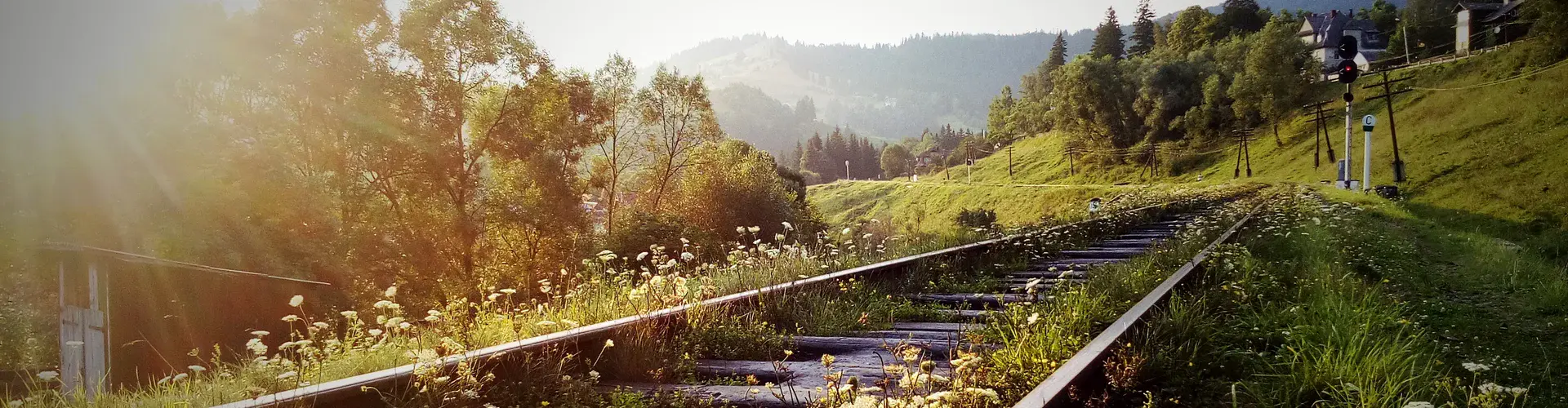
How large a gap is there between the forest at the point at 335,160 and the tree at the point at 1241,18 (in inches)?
3226

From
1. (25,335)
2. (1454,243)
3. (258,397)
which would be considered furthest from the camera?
(25,335)

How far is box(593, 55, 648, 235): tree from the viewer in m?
32.3

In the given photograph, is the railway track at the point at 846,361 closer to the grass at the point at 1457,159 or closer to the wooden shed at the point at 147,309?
the wooden shed at the point at 147,309

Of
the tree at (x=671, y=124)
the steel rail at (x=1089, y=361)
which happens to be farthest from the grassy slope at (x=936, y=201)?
the steel rail at (x=1089, y=361)

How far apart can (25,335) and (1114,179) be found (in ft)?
213

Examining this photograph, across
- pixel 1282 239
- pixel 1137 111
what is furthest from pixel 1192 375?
pixel 1137 111

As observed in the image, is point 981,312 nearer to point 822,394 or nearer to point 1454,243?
point 822,394

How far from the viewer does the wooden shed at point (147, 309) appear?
1055 centimetres

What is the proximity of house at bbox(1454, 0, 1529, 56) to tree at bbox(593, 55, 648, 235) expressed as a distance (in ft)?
225

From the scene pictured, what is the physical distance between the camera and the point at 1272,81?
57750 millimetres

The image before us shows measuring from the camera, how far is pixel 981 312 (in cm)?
466

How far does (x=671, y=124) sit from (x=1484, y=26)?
2985 inches

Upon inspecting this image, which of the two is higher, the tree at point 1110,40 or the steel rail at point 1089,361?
the tree at point 1110,40

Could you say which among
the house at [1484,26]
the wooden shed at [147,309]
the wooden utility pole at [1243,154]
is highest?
the house at [1484,26]
